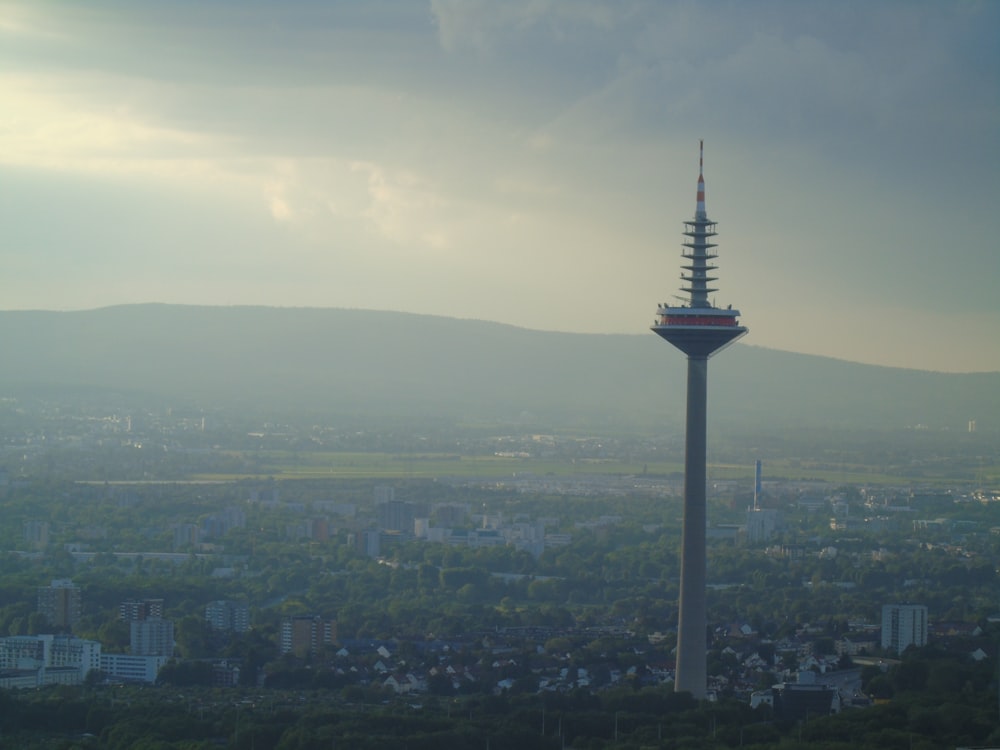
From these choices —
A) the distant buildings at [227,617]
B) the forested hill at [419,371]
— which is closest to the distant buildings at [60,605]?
the distant buildings at [227,617]

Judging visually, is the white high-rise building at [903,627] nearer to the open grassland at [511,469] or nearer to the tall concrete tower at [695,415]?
the tall concrete tower at [695,415]

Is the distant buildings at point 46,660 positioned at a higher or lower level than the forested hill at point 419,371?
lower

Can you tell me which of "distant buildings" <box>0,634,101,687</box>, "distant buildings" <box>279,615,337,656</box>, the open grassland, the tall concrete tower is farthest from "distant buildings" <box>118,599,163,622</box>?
the open grassland

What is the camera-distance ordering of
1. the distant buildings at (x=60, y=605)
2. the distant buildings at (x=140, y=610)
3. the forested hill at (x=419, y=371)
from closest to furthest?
1. the distant buildings at (x=140, y=610)
2. the distant buildings at (x=60, y=605)
3. the forested hill at (x=419, y=371)

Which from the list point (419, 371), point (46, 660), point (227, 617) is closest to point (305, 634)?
point (227, 617)

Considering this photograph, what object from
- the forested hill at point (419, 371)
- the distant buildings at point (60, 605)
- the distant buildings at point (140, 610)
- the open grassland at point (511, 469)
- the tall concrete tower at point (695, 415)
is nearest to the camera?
the tall concrete tower at point (695, 415)

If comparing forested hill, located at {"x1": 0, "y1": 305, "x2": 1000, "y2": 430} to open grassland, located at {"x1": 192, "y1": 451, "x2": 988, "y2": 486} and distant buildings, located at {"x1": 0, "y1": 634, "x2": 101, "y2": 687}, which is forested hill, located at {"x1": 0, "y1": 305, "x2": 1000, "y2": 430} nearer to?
open grassland, located at {"x1": 192, "y1": 451, "x2": 988, "y2": 486}

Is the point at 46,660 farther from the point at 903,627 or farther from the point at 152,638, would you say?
the point at 903,627
